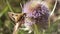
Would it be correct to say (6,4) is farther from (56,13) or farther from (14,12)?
(56,13)

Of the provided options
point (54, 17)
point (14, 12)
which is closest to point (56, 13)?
point (54, 17)

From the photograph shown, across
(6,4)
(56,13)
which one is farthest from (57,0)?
(6,4)

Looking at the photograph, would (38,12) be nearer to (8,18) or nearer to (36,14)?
(36,14)

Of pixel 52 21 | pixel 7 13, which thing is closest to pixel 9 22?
pixel 7 13

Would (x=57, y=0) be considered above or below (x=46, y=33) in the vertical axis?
above

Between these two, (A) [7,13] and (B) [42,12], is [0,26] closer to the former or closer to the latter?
(A) [7,13]

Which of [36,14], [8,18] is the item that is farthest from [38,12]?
[8,18]

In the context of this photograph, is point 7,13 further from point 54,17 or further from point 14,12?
point 54,17
